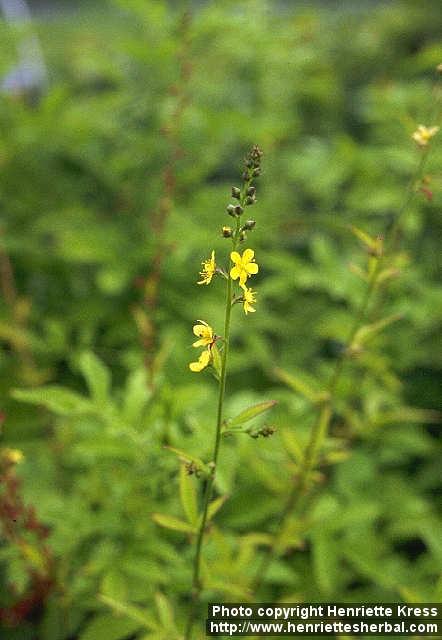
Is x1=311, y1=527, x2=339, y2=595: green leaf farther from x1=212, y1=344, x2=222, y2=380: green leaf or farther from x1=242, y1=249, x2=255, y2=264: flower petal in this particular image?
x1=242, y1=249, x2=255, y2=264: flower petal

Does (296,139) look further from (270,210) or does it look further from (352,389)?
(352,389)

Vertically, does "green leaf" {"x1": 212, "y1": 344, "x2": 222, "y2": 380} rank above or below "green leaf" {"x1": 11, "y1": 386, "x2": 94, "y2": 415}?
below

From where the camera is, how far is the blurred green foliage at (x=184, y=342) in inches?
76.2

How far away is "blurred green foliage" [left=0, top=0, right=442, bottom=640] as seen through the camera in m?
1.94

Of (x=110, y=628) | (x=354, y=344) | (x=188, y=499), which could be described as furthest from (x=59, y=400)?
(x=354, y=344)

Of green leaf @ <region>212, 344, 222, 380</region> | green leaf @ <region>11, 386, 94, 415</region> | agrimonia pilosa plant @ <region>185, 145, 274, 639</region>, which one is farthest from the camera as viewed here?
green leaf @ <region>11, 386, 94, 415</region>

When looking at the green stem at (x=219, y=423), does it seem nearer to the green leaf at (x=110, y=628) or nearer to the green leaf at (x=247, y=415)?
the green leaf at (x=247, y=415)

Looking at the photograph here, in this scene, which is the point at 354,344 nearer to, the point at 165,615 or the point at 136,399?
the point at 136,399

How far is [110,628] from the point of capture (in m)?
1.88

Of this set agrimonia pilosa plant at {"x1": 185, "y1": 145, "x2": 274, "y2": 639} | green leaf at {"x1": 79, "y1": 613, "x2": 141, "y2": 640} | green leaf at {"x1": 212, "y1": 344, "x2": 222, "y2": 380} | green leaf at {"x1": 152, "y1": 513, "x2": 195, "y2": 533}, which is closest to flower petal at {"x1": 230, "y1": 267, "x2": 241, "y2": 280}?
agrimonia pilosa plant at {"x1": 185, "y1": 145, "x2": 274, "y2": 639}

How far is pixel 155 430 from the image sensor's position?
1.83 meters

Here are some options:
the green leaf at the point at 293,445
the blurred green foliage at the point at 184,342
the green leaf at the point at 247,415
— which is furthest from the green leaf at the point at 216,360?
the green leaf at the point at 293,445

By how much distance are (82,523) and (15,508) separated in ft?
0.80

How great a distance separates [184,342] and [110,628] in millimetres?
1234
